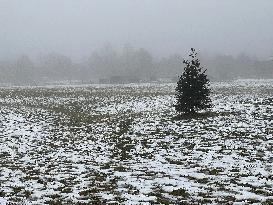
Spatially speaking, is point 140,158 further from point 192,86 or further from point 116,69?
point 116,69

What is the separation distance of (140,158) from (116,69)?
11364 centimetres

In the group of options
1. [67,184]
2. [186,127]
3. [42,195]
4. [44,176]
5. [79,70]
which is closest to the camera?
[42,195]

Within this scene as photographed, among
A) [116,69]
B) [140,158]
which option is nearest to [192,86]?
[140,158]

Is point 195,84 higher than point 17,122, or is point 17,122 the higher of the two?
point 195,84

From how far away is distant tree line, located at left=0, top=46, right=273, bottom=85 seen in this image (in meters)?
121

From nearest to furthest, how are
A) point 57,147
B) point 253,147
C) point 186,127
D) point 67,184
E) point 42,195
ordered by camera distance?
point 42,195 → point 67,184 → point 253,147 → point 57,147 → point 186,127

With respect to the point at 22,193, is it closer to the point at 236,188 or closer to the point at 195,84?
the point at 236,188

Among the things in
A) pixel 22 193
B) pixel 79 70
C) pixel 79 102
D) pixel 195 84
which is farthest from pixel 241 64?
pixel 22 193

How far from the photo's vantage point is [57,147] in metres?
18.2

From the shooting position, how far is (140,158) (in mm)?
15469

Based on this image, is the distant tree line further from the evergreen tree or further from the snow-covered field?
the snow-covered field

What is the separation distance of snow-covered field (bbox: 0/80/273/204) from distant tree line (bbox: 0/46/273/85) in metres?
94.3

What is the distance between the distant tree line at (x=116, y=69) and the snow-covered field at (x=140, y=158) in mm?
94269

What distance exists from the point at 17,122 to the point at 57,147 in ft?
31.7
